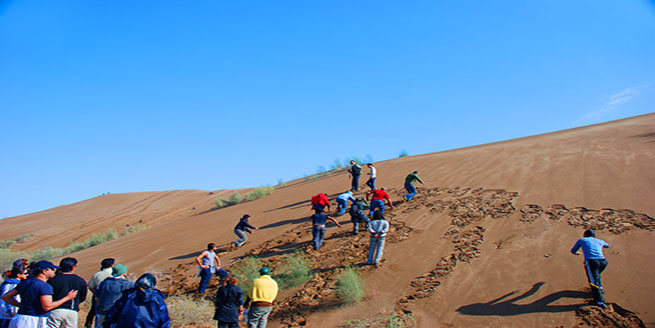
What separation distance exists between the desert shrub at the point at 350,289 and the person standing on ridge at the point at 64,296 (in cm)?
392

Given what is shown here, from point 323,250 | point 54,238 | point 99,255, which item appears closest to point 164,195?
point 54,238

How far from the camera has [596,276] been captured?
5500mm

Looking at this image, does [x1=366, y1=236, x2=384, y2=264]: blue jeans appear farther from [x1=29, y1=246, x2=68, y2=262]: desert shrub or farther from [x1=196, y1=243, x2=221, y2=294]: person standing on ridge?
[x1=29, y1=246, x2=68, y2=262]: desert shrub

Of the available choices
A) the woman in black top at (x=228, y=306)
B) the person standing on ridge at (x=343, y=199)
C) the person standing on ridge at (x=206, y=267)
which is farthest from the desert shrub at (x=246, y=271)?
the woman in black top at (x=228, y=306)

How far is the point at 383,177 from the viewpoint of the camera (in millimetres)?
15641

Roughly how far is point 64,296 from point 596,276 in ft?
23.5

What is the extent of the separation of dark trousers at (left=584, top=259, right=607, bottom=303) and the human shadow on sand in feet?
0.74

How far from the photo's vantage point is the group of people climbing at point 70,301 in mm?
3822

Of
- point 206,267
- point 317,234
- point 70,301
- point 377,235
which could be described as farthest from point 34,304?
point 317,234

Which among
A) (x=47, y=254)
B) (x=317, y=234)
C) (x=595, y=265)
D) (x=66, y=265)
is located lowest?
(x=595, y=265)

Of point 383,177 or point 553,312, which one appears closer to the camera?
point 553,312

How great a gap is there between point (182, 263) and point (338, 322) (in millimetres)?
6290

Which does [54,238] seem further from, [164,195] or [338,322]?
[338,322]

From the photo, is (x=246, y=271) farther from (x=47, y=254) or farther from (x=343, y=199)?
(x=47, y=254)
